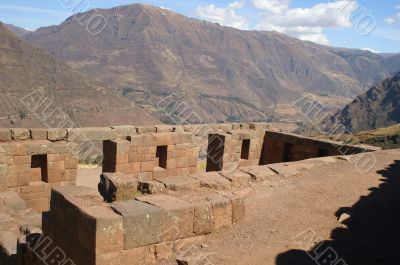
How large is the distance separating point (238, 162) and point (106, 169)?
16.5 feet

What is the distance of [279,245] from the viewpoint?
20.3ft

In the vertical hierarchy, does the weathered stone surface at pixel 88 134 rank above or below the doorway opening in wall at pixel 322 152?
above

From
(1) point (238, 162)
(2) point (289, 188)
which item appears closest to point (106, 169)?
(1) point (238, 162)

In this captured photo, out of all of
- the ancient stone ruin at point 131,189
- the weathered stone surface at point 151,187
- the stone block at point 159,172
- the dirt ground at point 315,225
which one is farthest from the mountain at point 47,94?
the weathered stone surface at point 151,187

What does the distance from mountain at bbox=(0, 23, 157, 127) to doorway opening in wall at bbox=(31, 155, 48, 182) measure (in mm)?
45120

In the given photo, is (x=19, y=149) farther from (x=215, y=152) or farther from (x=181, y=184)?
(x=215, y=152)

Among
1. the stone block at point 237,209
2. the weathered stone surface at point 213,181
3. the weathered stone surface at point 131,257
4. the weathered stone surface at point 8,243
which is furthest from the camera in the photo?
the weathered stone surface at point 8,243

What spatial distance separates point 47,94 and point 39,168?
208 ft

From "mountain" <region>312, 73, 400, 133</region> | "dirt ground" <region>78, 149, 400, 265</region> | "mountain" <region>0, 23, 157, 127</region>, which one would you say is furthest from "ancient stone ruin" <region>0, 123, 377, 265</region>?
"mountain" <region>312, 73, 400, 133</region>

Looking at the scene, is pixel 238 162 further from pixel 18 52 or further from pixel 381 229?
pixel 18 52

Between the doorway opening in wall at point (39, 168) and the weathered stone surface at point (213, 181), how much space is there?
5671 millimetres

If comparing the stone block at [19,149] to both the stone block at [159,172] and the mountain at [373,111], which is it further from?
the mountain at [373,111]

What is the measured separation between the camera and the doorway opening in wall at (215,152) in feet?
48.4

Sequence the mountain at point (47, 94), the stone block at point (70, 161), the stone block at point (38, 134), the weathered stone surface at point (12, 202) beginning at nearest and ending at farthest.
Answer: the weathered stone surface at point (12, 202) < the stone block at point (38, 134) < the stone block at point (70, 161) < the mountain at point (47, 94)
